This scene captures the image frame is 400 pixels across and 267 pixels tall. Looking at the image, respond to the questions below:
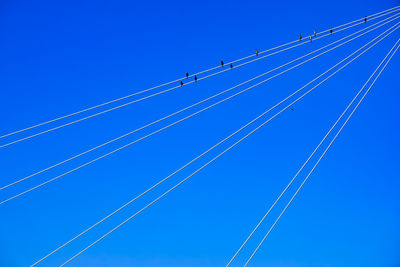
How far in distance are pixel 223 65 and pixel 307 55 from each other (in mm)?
1876

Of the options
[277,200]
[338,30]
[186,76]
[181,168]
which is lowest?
[277,200]

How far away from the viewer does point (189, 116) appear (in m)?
6.05

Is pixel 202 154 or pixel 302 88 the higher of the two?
pixel 302 88

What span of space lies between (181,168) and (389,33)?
16.1ft

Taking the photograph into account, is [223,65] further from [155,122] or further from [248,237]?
[248,237]

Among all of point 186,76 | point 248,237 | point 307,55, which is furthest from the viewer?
point 307,55

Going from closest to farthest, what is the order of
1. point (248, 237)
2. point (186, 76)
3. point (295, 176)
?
point (248, 237) → point (295, 176) → point (186, 76)

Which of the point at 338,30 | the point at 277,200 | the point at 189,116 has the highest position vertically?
the point at 338,30

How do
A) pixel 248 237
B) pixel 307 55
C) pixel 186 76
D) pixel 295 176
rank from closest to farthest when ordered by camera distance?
pixel 248 237 < pixel 295 176 < pixel 186 76 < pixel 307 55

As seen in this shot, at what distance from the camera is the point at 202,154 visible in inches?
218

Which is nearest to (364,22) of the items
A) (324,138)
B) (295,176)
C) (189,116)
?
(324,138)

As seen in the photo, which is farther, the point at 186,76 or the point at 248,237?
the point at 186,76

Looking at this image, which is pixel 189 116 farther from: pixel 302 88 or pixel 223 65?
pixel 302 88

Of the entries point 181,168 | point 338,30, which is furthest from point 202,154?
point 338,30
